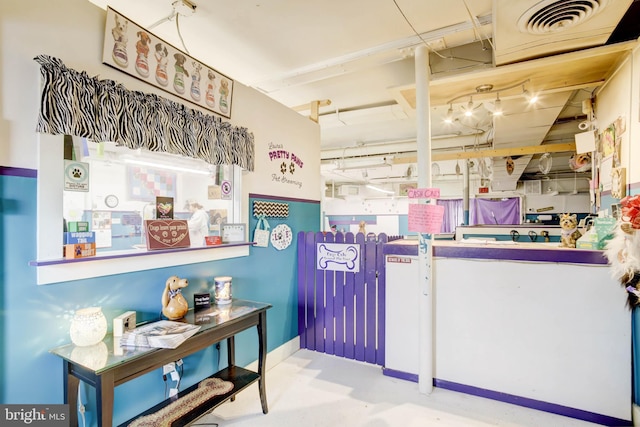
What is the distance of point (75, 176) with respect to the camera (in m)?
1.67

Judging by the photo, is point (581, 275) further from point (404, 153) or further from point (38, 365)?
point (404, 153)

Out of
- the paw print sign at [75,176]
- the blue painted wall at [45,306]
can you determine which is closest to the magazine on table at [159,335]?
the blue painted wall at [45,306]

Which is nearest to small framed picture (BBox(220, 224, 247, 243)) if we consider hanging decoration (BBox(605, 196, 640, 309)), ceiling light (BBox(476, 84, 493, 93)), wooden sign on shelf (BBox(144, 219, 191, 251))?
wooden sign on shelf (BBox(144, 219, 191, 251))

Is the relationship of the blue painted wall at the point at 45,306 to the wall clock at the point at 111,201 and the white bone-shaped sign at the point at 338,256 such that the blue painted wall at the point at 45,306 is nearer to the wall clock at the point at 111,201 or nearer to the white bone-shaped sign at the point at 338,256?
the white bone-shaped sign at the point at 338,256

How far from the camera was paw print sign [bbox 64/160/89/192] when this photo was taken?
5.37ft

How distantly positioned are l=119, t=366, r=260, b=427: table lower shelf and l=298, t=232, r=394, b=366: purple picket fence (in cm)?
113

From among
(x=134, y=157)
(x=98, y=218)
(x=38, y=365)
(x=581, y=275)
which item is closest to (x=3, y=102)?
(x=134, y=157)

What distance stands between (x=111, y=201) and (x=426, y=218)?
126 inches

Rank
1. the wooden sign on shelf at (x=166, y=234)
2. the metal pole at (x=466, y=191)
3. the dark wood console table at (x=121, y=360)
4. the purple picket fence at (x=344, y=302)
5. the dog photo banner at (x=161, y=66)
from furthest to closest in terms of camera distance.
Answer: the metal pole at (x=466, y=191)
the purple picket fence at (x=344, y=302)
the wooden sign on shelf at (x=166, y=234)
the dog photo banner at (x=161, y=66)
the dark wood console table at (x=121, y=360)

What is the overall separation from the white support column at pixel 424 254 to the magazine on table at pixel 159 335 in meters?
1.79

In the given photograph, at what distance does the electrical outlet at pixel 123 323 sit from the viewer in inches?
67.4

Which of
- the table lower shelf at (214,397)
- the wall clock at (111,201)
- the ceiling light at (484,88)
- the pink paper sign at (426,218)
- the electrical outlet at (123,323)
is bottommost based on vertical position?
the table lower shelf at (214,397)

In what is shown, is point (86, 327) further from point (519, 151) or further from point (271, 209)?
point (519, 151)

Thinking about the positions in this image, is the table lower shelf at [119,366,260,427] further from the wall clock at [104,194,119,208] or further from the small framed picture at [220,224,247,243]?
the wall clock at [104,194,119,208]
